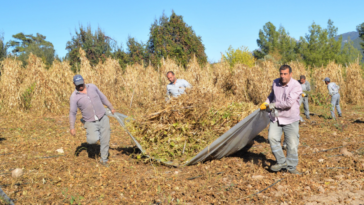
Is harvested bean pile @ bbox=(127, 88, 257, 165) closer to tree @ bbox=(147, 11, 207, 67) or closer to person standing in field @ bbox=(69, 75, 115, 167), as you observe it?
person standing in field @ bbox=(69, 75, 115, 167)

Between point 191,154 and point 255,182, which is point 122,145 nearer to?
point 191,154

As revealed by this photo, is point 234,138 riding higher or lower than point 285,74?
lower

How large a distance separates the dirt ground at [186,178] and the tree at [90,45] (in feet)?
96.8

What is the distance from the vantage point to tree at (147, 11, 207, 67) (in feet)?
102

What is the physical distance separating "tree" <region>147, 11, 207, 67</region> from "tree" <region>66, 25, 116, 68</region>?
6.08m

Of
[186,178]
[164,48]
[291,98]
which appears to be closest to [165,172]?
[186,178]

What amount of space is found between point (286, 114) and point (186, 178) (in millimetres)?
1939

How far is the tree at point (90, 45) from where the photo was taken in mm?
34781

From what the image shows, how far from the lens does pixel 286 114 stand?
4344 mm

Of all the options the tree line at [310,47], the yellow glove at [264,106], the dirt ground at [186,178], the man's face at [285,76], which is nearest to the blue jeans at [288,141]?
the dirt ground at [186,178]

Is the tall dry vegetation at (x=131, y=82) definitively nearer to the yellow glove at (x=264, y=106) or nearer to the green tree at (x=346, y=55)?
the yellow glove at (x=264, y=106)

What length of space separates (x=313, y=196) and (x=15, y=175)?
15.9 feet

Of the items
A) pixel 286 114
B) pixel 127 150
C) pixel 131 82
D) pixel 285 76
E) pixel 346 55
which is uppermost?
pixel 346 55

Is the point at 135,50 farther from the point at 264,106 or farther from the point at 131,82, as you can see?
the point at 264,106
